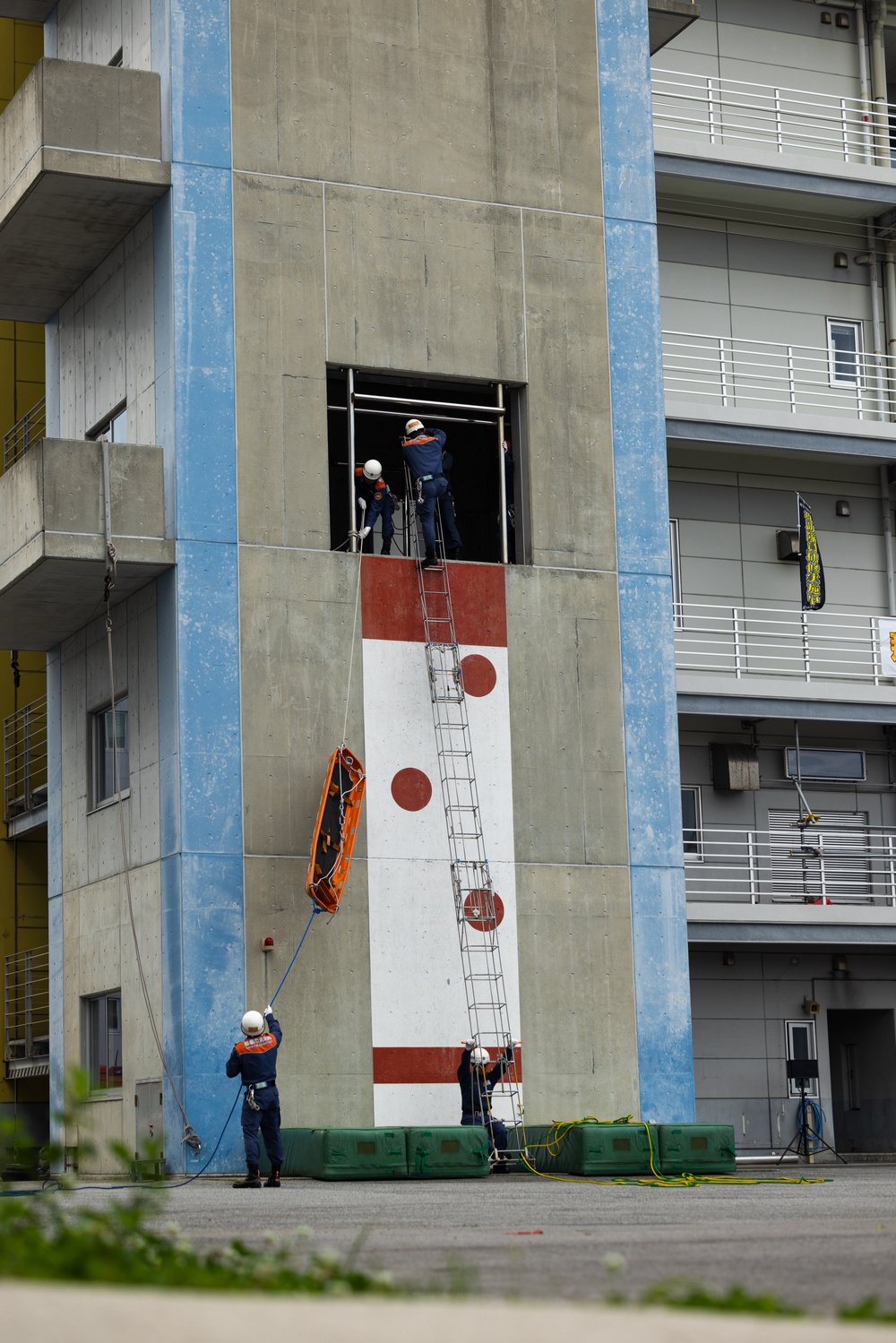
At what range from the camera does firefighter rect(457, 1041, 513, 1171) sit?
809 inches

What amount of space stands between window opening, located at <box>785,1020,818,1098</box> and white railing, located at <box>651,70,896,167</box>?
1254 centimetres

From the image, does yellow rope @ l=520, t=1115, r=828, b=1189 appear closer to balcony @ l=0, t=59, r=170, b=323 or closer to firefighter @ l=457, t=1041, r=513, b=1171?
firefighter @ l=457, t=1041, r=513, b=1171

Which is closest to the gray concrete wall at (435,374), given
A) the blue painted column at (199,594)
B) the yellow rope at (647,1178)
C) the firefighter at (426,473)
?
the blue painted column at (199,594)

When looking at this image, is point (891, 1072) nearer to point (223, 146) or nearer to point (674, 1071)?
point (674, 1071)

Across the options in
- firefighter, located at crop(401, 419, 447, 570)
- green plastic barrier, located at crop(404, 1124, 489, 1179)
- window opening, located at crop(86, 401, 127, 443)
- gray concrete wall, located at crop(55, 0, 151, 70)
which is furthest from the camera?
window opening, located at crop(86, 401, 127, 443)

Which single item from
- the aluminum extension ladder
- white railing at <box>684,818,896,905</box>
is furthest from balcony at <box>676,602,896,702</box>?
the aluminum extension ladder

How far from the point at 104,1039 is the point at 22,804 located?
21.6 feet

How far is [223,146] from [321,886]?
8.54 m

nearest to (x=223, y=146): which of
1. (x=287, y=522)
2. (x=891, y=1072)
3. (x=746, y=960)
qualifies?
(x=287, y=522)

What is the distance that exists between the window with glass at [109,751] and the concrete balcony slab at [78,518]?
1.80 m

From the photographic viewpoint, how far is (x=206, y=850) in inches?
819

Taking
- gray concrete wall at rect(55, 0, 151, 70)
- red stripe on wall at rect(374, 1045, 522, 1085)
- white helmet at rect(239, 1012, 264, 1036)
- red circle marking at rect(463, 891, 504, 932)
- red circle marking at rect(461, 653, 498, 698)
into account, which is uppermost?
gray concrete wall at rect(55, 0, 151, 70)

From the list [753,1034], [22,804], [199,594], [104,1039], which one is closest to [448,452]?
[199,594]

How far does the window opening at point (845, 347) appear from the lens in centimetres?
2928
